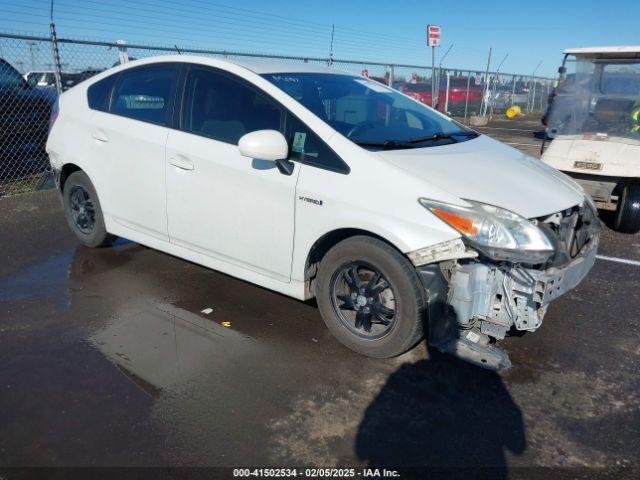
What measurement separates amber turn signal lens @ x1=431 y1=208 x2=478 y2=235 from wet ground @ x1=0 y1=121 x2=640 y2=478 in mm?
923

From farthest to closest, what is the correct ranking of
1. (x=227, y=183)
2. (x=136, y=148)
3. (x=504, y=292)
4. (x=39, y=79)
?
(x=39, y=79)
(x=136, y=148)
(x=227, y=183)
(x=504, y=292)

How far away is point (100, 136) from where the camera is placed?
4.40 meters

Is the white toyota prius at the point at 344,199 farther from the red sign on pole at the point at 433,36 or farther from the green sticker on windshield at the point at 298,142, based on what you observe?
the red sign on pole at the point at 433,36

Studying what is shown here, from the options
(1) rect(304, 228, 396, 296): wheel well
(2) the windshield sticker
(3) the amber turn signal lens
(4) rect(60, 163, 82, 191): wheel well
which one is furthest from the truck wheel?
(4) rect(60, 163, 82, 191): wheel well

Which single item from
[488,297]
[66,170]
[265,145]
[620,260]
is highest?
[265,145]

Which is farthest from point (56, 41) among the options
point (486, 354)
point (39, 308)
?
point (486, 354)

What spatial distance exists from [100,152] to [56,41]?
159 inches

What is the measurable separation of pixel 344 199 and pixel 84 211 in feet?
9.95

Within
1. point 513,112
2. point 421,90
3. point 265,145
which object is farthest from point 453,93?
point 265,145

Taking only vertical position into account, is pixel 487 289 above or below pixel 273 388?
above

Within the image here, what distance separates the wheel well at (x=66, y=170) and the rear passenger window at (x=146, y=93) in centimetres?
79

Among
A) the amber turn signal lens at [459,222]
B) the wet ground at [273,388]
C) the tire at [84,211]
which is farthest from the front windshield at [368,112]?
the tire at [84,211]

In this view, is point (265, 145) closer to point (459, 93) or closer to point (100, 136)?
point (100, 136)

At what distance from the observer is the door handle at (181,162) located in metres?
3.76
